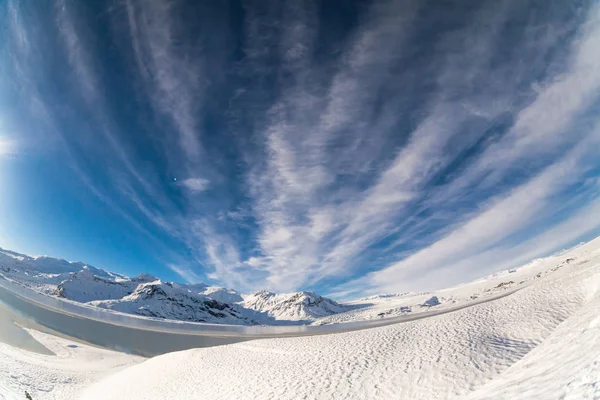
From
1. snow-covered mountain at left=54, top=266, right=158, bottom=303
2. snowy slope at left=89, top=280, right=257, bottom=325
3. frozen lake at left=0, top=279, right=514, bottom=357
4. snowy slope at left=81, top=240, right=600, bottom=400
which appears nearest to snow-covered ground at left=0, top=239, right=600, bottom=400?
snowy slope at left=81, top=240, right=600, bottom=400

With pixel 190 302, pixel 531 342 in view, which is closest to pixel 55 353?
pixel 531 342

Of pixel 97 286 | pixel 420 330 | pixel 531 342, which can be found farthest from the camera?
pixel 97 286

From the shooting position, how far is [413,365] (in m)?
5.71

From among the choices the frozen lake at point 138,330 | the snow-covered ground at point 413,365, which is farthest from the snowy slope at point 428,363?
the frozen lake at point 138,330

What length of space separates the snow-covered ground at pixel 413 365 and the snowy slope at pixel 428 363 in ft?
0.07

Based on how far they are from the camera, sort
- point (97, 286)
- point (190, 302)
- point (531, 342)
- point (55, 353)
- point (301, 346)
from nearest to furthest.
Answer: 1. point (531, 342)
2. point (301, 346)
3. point (55, 353)
4. point (97, 286)
5. point (190, 302)

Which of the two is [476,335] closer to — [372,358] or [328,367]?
[372,358]

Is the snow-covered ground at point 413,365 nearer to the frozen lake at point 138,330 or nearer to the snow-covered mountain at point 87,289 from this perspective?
the frozen lake at point 138,330

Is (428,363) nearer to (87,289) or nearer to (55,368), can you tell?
(55,368)

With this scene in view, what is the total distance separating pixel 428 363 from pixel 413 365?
310mm

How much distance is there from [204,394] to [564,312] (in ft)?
31.3

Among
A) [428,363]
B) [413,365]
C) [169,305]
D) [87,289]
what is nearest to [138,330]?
[413,365]

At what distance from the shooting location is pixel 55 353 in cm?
1561

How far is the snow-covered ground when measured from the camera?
123 inches
